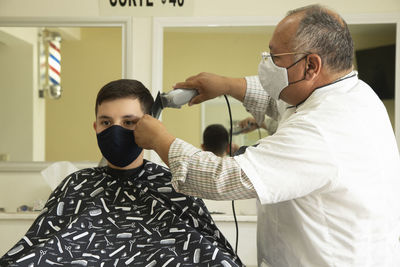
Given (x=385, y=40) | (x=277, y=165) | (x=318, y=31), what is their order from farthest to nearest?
(x=385, y=40) < (x=318, y=31) < (x=277, y=165)

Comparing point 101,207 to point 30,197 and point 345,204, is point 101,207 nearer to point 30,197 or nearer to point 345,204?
point 345,204

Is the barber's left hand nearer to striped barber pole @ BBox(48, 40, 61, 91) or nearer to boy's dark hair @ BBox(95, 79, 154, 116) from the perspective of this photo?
boy's dark hair @ BBox(95, 79, 154, 116)

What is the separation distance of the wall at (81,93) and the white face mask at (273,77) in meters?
1.86

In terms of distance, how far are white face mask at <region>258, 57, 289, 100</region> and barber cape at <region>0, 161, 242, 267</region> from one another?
0.49m

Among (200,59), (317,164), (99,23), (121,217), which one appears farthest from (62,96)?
(317,164)

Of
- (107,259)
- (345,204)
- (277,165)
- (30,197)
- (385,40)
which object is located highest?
(385,40)

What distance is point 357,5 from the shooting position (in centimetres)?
310

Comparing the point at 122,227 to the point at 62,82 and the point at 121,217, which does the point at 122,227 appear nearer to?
the point at 121,217

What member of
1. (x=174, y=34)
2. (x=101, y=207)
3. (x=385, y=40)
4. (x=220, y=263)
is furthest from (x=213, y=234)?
(x=385, y=40)

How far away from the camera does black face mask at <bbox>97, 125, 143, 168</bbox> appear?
152 cm

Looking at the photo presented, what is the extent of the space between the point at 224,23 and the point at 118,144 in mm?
1812

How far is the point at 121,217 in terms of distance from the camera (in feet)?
5.02

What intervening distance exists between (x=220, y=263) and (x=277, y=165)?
0.33 m

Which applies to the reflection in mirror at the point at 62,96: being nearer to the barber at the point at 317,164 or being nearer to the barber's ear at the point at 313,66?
the barber at the point at 317,164
